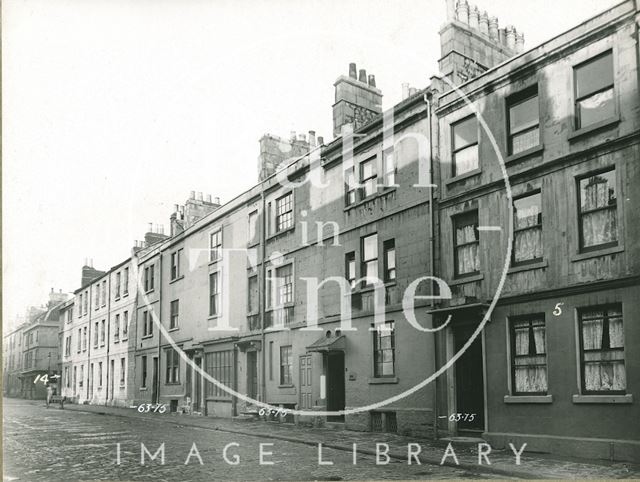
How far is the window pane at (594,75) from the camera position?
43.2 ft

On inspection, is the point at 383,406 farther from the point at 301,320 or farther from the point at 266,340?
the point at 266,340

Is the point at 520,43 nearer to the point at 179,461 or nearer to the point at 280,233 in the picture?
the point at 280,233

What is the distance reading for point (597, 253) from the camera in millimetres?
12867

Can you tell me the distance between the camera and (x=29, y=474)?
37.4ft

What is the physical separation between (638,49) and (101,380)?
126ft

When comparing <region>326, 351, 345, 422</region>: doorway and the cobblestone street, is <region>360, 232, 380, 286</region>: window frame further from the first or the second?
the cobblestone street

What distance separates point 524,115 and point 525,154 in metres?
1.07

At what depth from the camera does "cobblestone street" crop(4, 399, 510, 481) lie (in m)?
11.0

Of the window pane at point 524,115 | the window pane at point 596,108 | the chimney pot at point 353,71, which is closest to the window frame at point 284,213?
the chimney pot at point 353,71

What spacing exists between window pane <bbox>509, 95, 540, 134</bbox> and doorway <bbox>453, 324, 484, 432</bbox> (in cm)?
485

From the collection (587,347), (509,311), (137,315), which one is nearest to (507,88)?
(509,311)

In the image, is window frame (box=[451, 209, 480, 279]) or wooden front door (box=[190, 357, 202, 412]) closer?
window frame (box=[451, 209, 480, 279])

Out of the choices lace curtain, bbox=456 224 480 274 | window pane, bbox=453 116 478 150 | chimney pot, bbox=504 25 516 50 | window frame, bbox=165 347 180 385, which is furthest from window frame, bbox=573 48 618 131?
window frame, bbox=165 347 180 385

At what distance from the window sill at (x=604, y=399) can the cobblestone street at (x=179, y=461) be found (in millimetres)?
3143
